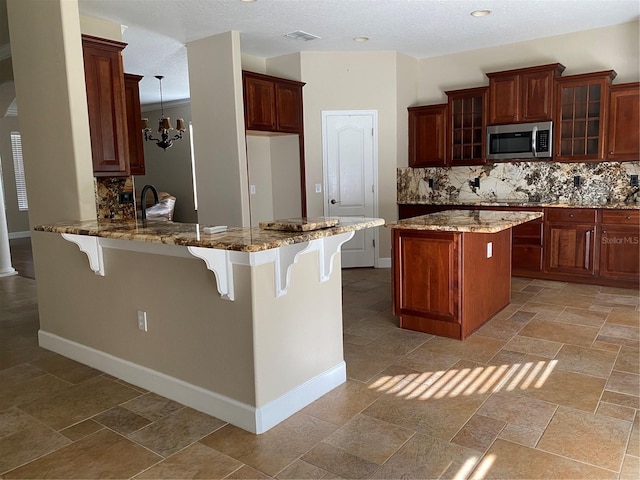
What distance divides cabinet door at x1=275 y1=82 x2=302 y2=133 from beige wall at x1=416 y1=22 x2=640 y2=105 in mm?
1790

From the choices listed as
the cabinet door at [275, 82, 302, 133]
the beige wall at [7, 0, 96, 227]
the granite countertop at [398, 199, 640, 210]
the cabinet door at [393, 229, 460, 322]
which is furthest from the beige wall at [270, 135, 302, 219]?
the beige wall at [7, 0, 96, 227]

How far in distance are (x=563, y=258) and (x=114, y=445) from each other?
480 cm

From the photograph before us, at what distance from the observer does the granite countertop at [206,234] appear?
2.10m

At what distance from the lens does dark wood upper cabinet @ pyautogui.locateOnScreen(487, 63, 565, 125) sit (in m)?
5.53

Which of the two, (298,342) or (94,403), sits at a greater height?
(298,342)

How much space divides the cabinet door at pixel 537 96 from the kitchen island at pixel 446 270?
2092 millimetres

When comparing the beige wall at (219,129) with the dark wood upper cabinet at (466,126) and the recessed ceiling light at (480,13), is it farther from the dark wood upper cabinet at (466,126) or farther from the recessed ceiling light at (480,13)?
the dark wood upper cabinet at (466,126)

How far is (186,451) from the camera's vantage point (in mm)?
2305

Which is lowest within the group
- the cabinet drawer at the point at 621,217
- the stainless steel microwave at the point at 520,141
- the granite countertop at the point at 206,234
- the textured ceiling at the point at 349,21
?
the cabinet drawer at the point at 621,217

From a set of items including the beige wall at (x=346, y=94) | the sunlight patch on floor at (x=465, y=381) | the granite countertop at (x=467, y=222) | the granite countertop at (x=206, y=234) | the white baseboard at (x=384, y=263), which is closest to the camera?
the granite countertop at (x=206, y=234)

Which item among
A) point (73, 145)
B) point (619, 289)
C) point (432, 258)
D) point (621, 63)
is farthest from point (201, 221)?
point (621, 63)

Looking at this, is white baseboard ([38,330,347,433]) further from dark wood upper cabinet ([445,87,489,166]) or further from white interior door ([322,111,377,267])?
dark wood upper cabinet ([445,87,489,166])

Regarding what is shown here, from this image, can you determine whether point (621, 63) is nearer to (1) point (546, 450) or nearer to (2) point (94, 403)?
(1) point (546, 450)

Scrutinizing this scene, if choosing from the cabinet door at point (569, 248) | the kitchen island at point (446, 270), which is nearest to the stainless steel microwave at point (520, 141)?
the cabinet door at point (569, 248)
